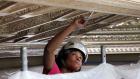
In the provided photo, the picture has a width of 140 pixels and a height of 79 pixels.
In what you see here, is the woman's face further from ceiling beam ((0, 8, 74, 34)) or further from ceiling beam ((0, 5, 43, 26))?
ceiling beam ((0, 5, 43, 26))

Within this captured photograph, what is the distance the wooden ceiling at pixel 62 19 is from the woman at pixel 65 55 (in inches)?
3.7

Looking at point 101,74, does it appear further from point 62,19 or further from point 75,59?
point 62,19

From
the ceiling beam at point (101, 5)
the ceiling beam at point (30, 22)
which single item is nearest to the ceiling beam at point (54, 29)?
the ceiling beam at point (30, 22)

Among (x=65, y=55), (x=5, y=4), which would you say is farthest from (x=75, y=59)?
(x=5, y=4)

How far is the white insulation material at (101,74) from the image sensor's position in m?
1.54

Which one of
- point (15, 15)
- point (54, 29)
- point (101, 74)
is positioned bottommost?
point (101, 74)

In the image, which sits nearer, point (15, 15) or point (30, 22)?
point (15, 15)

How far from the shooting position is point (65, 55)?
1953 mm

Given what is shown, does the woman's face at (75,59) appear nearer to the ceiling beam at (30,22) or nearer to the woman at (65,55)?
the woman at (65,55)

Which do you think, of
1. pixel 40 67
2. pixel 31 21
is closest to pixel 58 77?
pixel 31 21

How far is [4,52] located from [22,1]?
106cm

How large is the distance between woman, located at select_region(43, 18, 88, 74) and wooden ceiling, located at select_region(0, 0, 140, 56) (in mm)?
94

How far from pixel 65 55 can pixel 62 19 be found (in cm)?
21

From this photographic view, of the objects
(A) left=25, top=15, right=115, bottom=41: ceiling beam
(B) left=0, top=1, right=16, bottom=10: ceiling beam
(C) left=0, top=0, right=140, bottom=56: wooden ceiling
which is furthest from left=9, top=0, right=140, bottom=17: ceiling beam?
(A) left=25, top=15, right=115, bottom=41: ceiling beam
